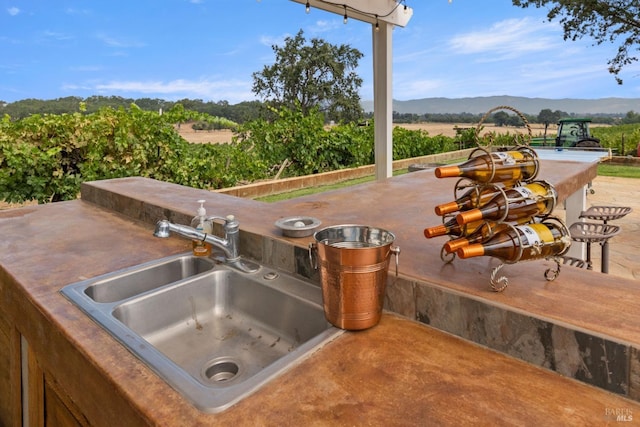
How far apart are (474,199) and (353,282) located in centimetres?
33

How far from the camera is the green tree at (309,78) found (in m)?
13.6

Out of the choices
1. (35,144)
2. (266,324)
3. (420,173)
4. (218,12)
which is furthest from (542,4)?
(266,324)

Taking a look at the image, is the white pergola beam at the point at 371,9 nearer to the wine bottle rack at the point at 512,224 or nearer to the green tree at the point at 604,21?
the wine bottle rack at the point at 512,224

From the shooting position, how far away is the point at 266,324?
116cm

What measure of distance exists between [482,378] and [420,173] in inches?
88.6

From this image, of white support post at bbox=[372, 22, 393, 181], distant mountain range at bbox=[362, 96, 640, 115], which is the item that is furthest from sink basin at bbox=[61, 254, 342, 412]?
distant mountain range at bbox=[362, 96, 640, 115]

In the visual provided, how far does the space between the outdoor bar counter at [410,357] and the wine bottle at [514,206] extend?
0.15m

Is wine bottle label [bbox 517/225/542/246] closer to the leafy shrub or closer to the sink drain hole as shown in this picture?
the sink drain hole

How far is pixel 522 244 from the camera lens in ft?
2.52

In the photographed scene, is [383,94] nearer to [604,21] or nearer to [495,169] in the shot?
[495,169]

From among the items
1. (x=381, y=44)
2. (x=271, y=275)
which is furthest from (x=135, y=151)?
(x=271, y=275)

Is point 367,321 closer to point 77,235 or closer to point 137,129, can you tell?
point 77,235

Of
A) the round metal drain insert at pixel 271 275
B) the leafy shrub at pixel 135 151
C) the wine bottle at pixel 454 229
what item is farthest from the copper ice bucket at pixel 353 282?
the leafy shrub at pixel 135 151

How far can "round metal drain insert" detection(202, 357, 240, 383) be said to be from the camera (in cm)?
103
